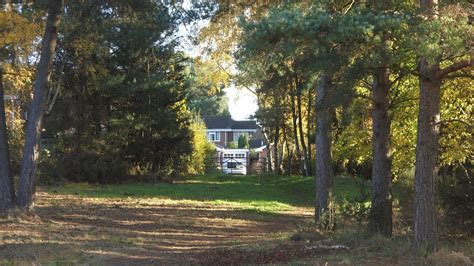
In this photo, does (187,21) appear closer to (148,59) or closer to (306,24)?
(306,24)

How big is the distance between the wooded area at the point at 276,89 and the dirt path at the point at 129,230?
1.68 m

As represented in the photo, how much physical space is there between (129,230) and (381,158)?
734cm

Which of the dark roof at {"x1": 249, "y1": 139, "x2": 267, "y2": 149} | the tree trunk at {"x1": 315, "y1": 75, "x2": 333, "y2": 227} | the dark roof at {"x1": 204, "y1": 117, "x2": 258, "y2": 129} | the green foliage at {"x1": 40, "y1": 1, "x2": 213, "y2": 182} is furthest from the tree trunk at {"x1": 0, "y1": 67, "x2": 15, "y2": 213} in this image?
the dark roof at {"x1": 204, "y1": 117, "x2": 258, "y2": 129}

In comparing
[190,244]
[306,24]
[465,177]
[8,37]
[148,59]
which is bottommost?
[190,244]

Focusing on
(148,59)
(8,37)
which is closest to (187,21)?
(8,37)

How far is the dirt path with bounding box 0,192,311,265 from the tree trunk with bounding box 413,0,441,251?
4652mm

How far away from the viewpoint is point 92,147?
30.6 meters

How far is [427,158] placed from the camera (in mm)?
9680

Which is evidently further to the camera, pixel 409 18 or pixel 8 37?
pixel 8 37

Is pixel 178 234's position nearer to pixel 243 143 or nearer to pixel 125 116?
pixel 125 116

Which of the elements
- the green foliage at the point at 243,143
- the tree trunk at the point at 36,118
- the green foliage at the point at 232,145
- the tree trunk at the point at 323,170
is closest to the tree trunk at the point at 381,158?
the tree trunk at the point at 323,170

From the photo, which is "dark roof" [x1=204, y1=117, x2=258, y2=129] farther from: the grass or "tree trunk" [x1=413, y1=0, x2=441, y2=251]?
"tree trunk" [x1=413, y1=0, x2=441, y2=251]

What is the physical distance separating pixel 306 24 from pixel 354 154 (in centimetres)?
1625

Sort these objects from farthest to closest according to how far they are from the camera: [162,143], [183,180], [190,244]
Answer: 1. [183,180]
2. [162,143]
3. [190,244]
